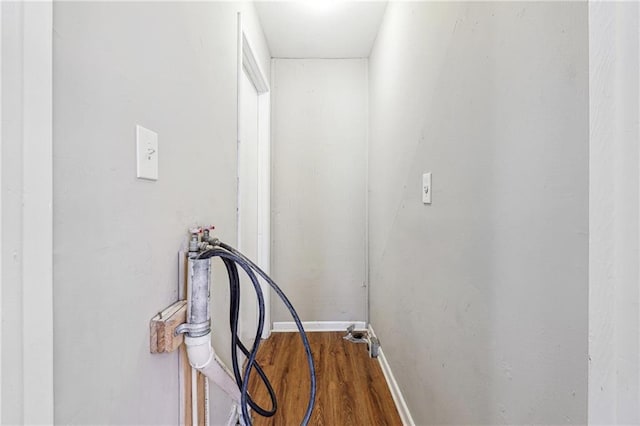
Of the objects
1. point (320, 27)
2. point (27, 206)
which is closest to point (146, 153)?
point (27, 206)

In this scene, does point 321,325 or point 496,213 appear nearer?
point 496,213

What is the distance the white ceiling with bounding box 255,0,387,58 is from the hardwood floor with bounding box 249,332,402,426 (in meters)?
2.46

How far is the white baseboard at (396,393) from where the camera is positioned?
152cm

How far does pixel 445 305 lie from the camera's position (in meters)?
1.12

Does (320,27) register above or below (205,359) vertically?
above

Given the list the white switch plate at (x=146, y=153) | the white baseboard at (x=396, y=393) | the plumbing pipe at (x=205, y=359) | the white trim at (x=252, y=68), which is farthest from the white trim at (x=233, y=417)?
the white trim at (x=252, y=68)

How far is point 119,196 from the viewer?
0.67m

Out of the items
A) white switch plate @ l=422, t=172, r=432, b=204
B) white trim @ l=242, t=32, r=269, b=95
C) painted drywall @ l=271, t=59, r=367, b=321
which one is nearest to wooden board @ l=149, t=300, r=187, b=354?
white switch plate @ l=422, t=172, r=432, b=204
